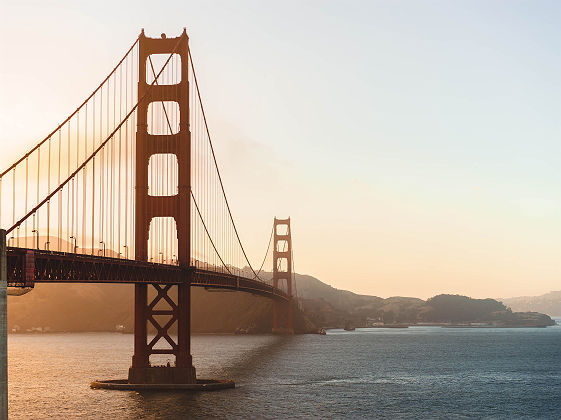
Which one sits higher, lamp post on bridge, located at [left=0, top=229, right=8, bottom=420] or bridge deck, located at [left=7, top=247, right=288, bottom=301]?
bridge deck, located at [left=7, top=247, right=288, bottom=301]

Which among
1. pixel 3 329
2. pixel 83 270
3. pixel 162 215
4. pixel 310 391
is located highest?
pixel 162 215

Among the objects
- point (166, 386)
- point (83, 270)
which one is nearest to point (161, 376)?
point (166, 386)

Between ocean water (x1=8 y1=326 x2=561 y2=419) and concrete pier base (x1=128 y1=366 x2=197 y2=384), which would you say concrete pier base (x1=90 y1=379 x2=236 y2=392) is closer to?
concrete pier base (x1=128 y1=366 x2=197 y2=384)

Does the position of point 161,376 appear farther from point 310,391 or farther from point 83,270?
point 83,270

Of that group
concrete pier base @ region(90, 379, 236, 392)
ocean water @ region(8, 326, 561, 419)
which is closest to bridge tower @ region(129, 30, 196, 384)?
concrete pier base @ region(90, 379, 236, 392)

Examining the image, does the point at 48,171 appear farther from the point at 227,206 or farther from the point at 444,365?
the point at 444,365

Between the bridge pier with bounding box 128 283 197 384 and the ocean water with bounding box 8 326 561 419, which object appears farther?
the bridge pier with bounding box 128 283 197 384

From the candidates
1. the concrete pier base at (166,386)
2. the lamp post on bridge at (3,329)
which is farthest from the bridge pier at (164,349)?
the lamp post on bridge at (3,329)
